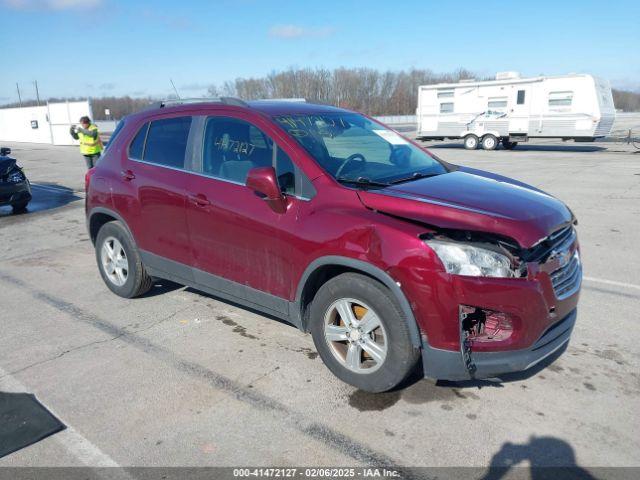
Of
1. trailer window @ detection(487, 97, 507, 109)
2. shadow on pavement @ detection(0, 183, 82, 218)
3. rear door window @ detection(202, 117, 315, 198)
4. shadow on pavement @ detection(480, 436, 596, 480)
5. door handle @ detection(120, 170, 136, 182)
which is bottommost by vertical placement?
shadow on pavement @ detection(0, 183, 82, 218)

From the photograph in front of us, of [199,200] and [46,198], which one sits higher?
[199,200]

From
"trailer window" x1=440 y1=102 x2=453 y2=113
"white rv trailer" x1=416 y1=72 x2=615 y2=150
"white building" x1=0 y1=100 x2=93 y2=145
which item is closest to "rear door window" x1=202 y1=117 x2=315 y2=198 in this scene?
"white rv trailer" x1=416 y1=72 x2=615 y2=150

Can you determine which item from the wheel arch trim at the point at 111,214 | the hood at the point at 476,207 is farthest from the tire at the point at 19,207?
the hood at the point at 476,207

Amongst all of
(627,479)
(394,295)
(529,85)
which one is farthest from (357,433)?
(529,85)

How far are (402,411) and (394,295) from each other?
0.75 metres

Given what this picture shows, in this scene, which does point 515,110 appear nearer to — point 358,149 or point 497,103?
point 497,103

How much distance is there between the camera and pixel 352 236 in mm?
3160

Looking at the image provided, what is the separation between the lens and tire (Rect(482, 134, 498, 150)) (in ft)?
76.1

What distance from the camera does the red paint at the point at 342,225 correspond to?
290 cm

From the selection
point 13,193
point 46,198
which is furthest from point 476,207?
point 46,198

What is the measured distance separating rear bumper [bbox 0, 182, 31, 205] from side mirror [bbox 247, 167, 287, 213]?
27.2ft

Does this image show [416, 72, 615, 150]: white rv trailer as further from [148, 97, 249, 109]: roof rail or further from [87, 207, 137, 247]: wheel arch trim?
[87, 207, 137, 247]: wheel arch trim

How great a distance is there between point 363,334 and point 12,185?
9215 millimetres

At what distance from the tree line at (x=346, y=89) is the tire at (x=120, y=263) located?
77408 mm
